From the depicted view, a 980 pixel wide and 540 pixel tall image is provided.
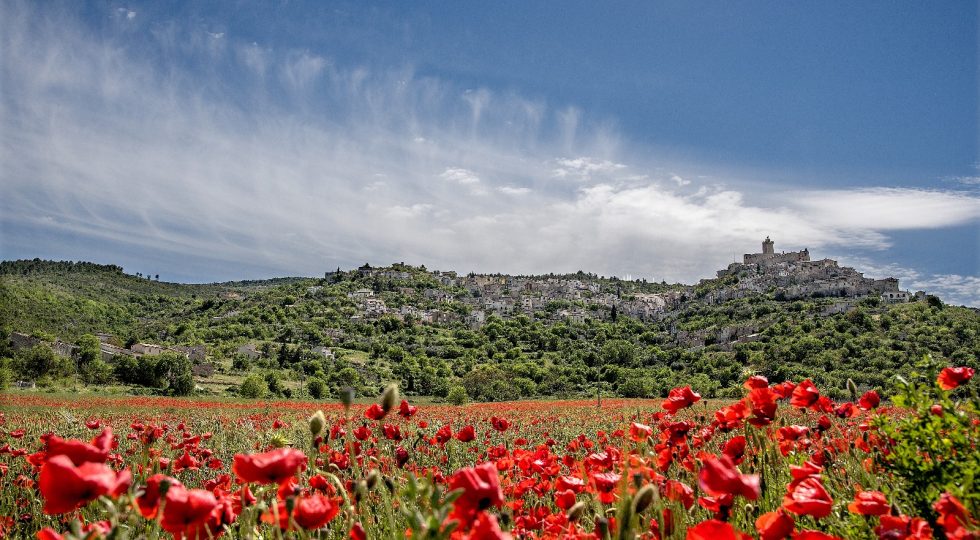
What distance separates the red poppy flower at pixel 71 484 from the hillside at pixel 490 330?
1930 centimetres

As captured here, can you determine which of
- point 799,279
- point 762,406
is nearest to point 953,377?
point 762,406

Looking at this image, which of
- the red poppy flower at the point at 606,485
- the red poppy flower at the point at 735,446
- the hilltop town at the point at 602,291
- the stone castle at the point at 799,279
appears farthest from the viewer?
the hilltop town at the point at 602,291

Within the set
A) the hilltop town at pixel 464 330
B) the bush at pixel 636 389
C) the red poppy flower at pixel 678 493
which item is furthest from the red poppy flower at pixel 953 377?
the bush at pixel 636 389

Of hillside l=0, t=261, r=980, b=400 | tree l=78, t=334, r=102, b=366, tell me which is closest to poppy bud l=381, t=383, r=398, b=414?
hillside l=0, t=261, r=980, b=400

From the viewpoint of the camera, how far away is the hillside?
5803cm

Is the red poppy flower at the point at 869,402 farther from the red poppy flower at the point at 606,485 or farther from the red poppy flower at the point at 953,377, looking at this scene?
the red poppy flower at the point at 606,485

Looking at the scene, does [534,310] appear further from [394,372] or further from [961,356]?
[961,356]

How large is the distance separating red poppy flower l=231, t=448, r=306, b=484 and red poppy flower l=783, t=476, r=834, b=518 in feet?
4.44

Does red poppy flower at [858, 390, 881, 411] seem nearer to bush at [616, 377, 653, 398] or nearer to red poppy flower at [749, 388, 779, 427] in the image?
red poppy flower at [749, 388, 779, 427]

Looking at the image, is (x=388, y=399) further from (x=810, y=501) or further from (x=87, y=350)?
(x=87, y=350)

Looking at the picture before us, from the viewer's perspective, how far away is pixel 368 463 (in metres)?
5.50

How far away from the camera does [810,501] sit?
1.52m

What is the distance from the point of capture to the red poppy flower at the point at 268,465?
4.72 feet

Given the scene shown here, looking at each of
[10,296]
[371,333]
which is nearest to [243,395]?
[371,333]
